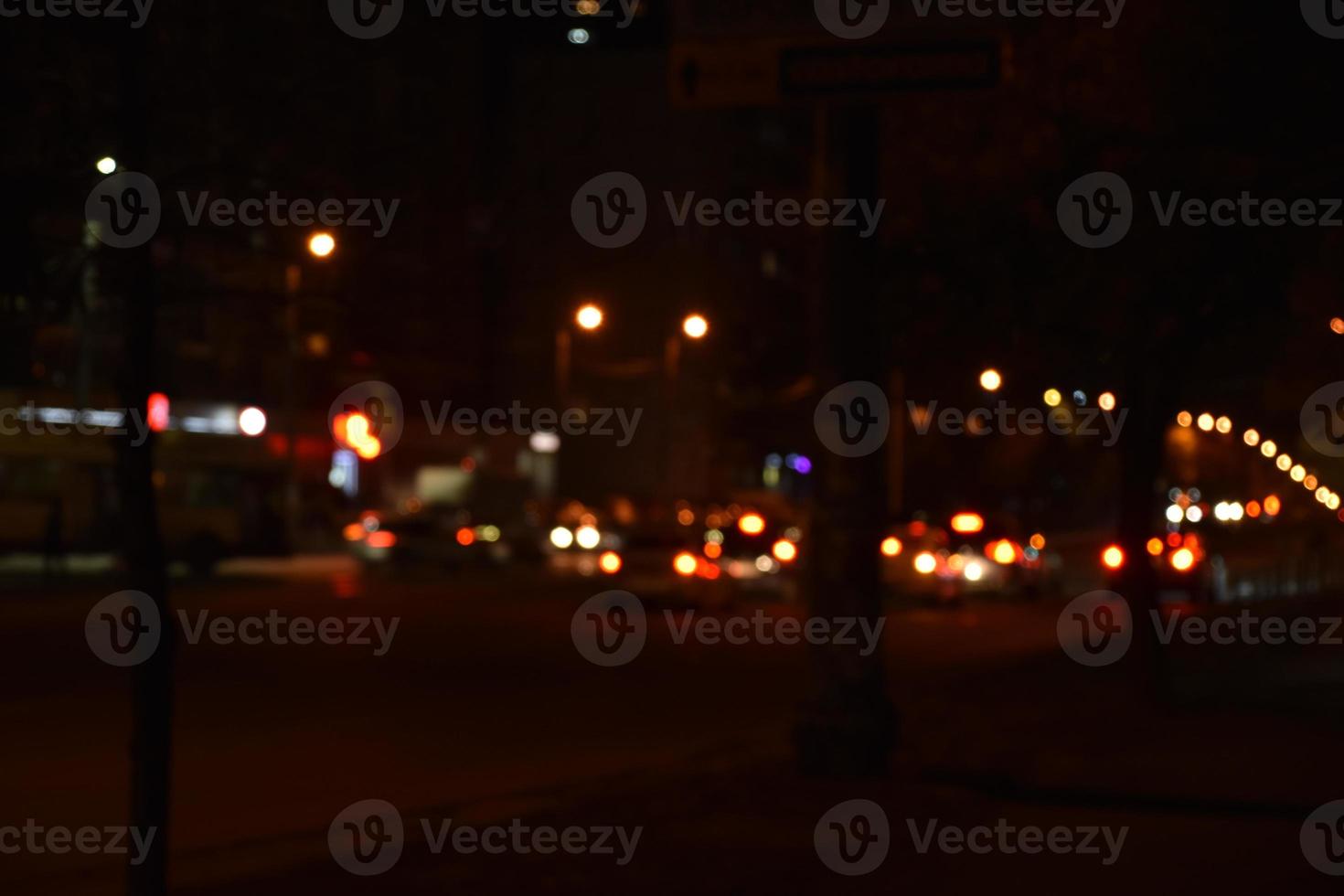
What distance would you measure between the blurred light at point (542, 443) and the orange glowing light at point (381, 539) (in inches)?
1111

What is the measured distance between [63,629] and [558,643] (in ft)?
22.0

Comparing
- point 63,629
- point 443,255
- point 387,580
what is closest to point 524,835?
point 443,255

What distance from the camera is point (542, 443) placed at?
7219cm

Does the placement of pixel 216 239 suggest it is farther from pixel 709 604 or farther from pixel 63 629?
pixel 709 604

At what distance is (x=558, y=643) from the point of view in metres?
23.5
